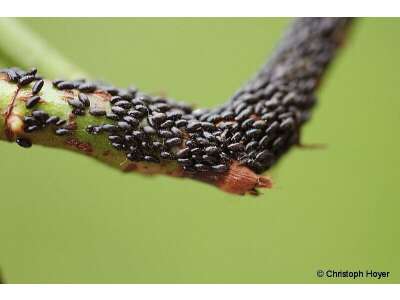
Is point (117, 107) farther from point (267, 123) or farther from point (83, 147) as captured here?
point (267, 123)

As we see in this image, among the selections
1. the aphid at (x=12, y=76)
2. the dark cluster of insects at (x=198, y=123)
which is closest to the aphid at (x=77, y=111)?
the dark cluster of insects at (x=198, y=123)

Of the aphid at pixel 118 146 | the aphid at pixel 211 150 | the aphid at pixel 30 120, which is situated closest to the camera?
the aphid at pixel 30 120

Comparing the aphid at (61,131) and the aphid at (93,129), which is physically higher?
the aphid at (93,129)

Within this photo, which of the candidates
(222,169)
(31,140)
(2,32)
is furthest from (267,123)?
(2,32)

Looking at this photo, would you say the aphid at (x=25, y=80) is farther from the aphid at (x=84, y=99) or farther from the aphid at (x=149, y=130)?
the aphid at (x=149, y=130)

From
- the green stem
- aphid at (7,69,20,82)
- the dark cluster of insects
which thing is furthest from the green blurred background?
aphid at (7,69,20,82)

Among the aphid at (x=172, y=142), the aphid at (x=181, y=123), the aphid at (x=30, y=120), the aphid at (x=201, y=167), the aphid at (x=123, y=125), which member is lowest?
the aphid at (x=201, y=167)

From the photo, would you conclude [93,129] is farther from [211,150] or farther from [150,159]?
[211,150]
